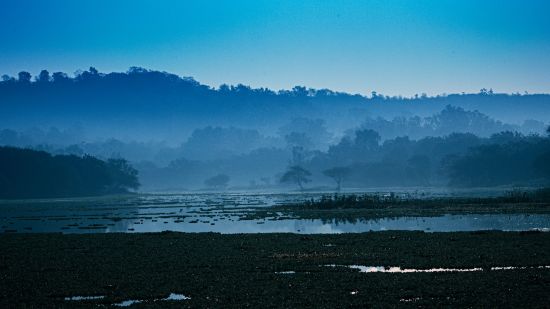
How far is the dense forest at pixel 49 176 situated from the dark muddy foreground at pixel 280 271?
5039 inches

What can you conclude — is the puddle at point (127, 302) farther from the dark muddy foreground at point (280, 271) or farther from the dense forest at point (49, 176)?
the dense forest at point (49, 176)

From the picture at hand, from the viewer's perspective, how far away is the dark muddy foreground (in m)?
25.3

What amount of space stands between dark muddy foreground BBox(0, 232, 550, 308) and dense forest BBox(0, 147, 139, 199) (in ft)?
420

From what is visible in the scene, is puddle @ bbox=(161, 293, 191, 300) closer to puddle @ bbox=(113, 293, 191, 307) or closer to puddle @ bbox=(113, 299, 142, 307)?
puddle @ bbox=(113, 293, 191, 307)

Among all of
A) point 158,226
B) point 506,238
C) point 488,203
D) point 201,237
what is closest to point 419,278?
point 506,238

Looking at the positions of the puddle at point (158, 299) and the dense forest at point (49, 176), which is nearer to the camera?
the puddle at point (158, 299)

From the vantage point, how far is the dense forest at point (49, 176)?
16912 cm

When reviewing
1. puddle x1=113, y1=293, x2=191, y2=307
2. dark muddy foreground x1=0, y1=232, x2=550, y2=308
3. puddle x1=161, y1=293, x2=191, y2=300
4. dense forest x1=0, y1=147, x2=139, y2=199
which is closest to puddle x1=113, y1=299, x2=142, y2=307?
puddle x1=113, y1=293, x2=191, y2=307

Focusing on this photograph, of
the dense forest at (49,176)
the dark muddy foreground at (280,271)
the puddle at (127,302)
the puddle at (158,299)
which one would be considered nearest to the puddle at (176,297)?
the puddle at (158,299)

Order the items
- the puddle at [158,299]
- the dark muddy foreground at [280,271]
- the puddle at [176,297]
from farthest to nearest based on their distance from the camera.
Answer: the puddle at [176,297]
the puddle at [158,299]
the dark muddy foreground at [280,271]

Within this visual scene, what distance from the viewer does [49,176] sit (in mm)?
175750

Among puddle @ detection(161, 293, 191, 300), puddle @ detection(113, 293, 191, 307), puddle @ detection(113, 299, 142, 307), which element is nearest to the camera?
puddle @ detection(113, 299, 142, 307)

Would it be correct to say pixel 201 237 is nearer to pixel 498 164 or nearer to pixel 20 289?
pixel 20 289

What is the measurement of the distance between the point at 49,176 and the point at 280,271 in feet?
513
